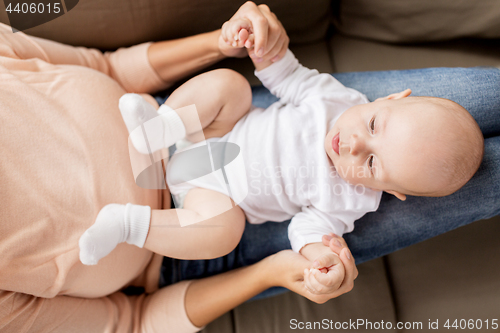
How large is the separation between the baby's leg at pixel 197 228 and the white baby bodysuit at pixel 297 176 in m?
0.03

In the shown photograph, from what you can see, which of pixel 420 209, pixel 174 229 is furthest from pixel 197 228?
pixel 420 209

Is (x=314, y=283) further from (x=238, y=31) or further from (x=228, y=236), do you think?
(x=238, y=31)

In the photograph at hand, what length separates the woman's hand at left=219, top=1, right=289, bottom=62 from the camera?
0.63m

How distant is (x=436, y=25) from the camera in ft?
2.93

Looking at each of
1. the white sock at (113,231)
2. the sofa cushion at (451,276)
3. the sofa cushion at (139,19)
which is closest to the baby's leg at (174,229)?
the white sock at (113,231)

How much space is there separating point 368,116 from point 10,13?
0.85 metres

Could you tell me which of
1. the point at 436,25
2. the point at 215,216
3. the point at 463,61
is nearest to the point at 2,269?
the point at 215,216

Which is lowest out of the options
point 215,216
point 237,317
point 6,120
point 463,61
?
point 237,317

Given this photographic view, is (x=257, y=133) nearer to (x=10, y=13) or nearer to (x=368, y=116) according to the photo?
(x=368, y=116)

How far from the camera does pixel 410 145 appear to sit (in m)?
0.59

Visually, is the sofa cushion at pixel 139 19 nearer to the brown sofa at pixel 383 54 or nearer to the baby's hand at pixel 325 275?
the brown sofa at pixel 383 54

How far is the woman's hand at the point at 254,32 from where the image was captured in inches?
24.9

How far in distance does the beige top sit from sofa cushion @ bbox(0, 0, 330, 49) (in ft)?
0.27

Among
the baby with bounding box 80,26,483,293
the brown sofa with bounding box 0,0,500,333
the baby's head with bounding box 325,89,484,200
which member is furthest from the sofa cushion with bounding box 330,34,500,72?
the baby's head with bounding box 325,89,484,200
